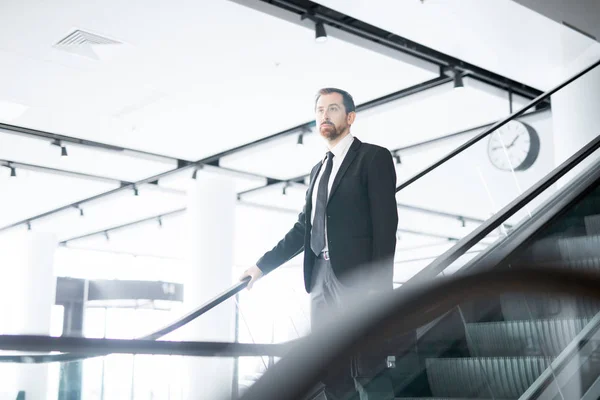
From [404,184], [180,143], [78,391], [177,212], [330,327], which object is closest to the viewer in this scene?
[330,327]

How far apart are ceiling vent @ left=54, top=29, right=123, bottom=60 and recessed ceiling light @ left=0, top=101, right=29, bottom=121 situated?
154 cm

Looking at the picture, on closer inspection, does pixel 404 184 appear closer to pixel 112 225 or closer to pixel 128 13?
pixel 128 13

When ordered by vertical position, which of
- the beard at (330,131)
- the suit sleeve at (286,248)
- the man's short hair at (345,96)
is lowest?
the suit sleeve at (286,248)

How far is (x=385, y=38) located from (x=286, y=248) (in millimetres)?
3300

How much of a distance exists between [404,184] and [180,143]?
480cm

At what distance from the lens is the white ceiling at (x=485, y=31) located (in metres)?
5.19

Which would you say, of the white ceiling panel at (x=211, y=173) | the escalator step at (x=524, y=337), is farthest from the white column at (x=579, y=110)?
the white ceiling panel at (x=211, y=173)

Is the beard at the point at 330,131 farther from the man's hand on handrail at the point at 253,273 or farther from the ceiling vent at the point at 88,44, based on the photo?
the ceiling vent at the point at 88,44

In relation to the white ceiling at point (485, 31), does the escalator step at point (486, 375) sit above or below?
below

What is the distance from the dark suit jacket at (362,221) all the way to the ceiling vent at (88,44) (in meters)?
3.47

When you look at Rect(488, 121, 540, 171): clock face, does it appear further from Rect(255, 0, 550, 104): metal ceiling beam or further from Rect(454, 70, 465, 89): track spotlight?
Rect(454, 70, 465, 89): track spotlight

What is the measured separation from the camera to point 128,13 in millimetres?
5102

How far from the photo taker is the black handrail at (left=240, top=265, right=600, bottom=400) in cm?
86

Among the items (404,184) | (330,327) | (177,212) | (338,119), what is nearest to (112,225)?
(177,212)
